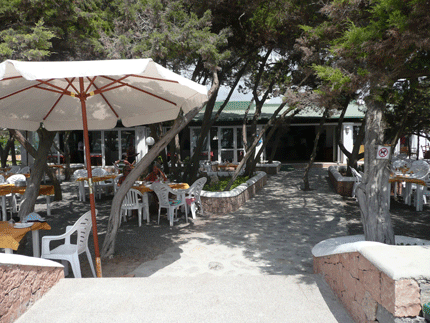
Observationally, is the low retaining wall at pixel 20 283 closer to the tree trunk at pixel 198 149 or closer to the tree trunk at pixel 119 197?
the tree trunk at pixel 119 197

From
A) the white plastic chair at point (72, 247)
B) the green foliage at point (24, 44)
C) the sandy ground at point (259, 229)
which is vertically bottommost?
the sandy ground at point (259, 229)

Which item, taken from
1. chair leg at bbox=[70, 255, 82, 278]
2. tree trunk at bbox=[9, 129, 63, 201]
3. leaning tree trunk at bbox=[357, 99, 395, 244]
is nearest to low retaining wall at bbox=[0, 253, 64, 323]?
chair leg at bbox=[70, 255, 82, 278]

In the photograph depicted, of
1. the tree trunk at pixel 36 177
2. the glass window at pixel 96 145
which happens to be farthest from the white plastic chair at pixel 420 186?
the glass window at pixel 96 145

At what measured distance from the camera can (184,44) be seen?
22.7ft

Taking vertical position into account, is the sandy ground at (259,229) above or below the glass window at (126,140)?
below

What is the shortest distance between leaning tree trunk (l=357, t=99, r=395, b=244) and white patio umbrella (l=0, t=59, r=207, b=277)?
6.88 ft

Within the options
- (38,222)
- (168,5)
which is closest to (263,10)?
(168,5)

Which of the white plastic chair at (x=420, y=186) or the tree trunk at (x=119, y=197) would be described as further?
the white plastic chair at (x=420, y=186)

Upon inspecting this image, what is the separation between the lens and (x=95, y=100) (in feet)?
18.3

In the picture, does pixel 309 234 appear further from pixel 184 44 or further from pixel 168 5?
pixel 168 5

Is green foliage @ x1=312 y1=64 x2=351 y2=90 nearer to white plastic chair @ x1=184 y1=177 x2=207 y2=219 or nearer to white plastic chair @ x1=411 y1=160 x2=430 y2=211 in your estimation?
white plastic chair @ x1=184 y1=177 x2=207 y2=219

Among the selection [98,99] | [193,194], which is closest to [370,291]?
[98,99]

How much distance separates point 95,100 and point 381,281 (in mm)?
4656

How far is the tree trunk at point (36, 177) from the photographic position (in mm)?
6688
